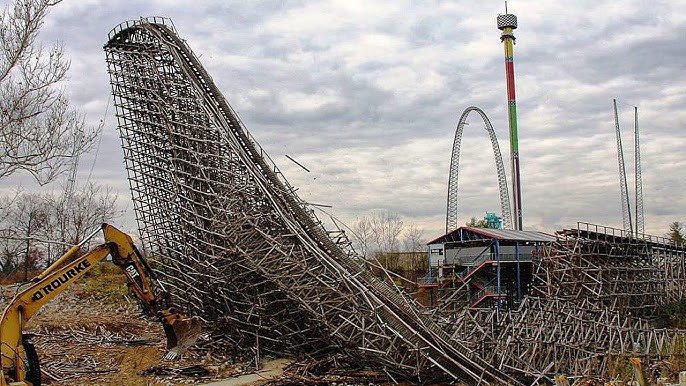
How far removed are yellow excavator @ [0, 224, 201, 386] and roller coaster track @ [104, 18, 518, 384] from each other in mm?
3168

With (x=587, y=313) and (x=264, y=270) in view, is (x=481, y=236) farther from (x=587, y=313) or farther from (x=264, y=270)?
(x=264, y=270)

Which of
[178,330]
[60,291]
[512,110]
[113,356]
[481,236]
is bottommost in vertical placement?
[113,356]

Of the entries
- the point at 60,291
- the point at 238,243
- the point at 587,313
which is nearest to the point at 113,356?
the point at 238,243

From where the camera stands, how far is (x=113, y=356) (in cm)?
1800

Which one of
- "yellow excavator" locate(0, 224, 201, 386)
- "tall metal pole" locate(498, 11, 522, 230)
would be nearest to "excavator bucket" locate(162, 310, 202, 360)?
"yellow excavator" locate(0, 224, 201, 386)

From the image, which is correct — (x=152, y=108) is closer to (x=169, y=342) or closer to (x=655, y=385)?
(x=169, y=342)

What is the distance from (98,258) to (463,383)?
822 centimetres

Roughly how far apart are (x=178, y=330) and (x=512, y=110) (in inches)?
1523

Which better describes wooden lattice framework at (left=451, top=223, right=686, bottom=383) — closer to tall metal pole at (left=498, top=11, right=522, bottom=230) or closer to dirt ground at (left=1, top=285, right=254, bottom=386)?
dirt ground at (left=1, top=285, right=254, bottom=386)

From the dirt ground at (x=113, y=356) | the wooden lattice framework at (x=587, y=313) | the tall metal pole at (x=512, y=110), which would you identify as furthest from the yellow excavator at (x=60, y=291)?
the tall metal pole at (x=512, y=110)

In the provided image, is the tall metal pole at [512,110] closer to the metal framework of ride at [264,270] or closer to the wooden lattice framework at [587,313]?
the wooden lattice framework at [587,313]

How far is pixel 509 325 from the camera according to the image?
55.1ft

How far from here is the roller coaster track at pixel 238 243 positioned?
49.8ft

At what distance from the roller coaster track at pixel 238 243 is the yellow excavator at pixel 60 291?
10.4ft
